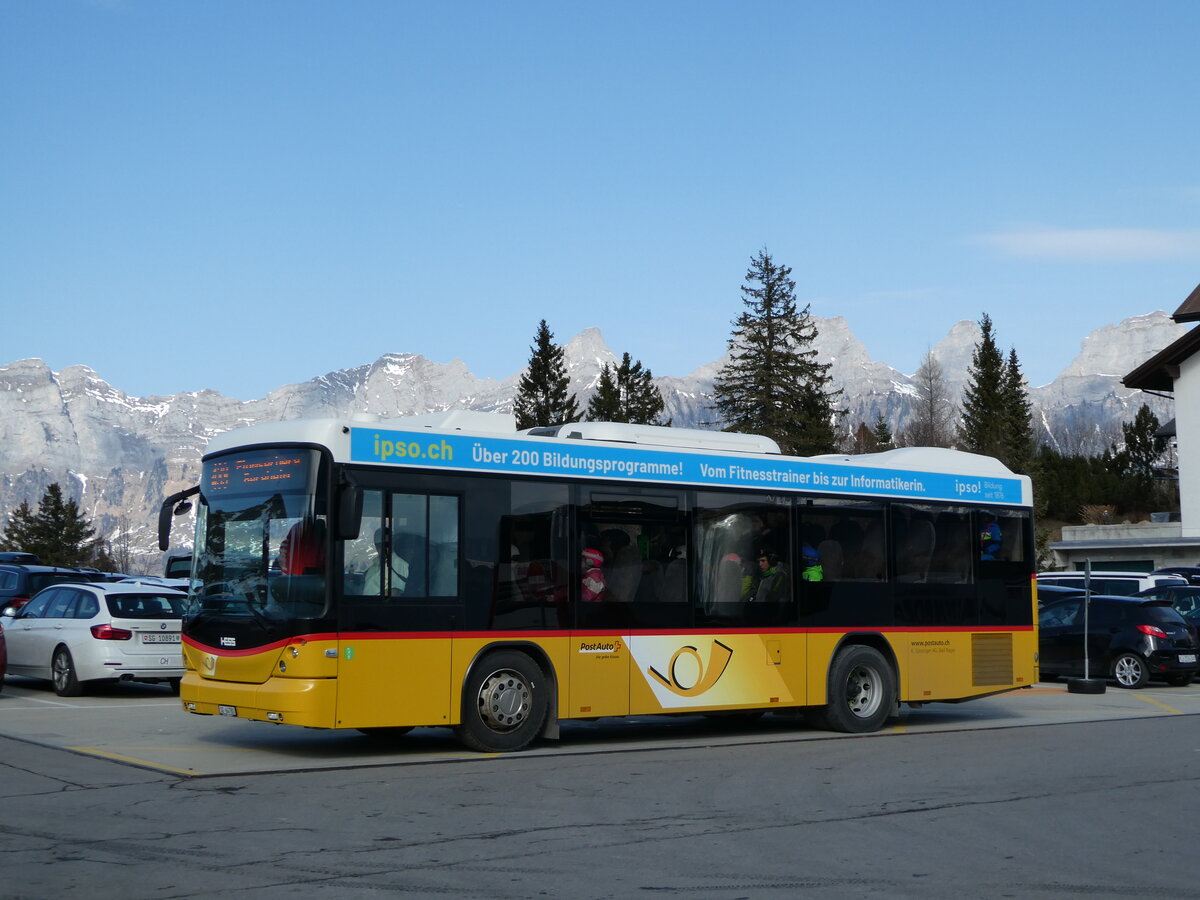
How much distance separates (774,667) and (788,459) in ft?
7.40

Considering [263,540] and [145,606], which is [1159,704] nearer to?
[263,540]

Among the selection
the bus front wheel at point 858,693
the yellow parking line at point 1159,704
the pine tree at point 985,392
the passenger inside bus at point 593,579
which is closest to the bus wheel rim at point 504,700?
the passenger inside bus at point 593,579

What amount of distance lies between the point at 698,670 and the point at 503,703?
2.31 metres

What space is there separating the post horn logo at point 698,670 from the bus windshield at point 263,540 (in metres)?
3.74

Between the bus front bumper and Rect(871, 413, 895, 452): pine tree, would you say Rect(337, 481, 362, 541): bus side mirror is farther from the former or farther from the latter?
Rect(871, 413, 895, 452): pine tree

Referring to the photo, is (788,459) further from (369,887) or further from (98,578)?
(98,578)

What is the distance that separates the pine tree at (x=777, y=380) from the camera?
72.8m

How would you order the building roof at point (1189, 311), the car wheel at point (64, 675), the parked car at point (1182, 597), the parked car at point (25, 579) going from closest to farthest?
the car wheel at point (64, 675), the parked car at point (25, 579), the parked car at point (1182, 597), the building roof at point (1189, 311)

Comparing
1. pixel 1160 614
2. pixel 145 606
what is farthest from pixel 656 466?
pixel 1160 614

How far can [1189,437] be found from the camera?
51.8 m

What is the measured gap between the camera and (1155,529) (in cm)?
5075

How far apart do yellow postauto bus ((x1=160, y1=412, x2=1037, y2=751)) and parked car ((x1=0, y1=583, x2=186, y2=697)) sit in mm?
5319

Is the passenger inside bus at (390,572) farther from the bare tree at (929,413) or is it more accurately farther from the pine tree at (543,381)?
the bare tree at (929,413)

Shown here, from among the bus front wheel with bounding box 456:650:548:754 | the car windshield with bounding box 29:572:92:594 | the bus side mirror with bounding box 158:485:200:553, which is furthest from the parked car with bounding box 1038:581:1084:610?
the car windshield with bounding box 29:572:92:594
